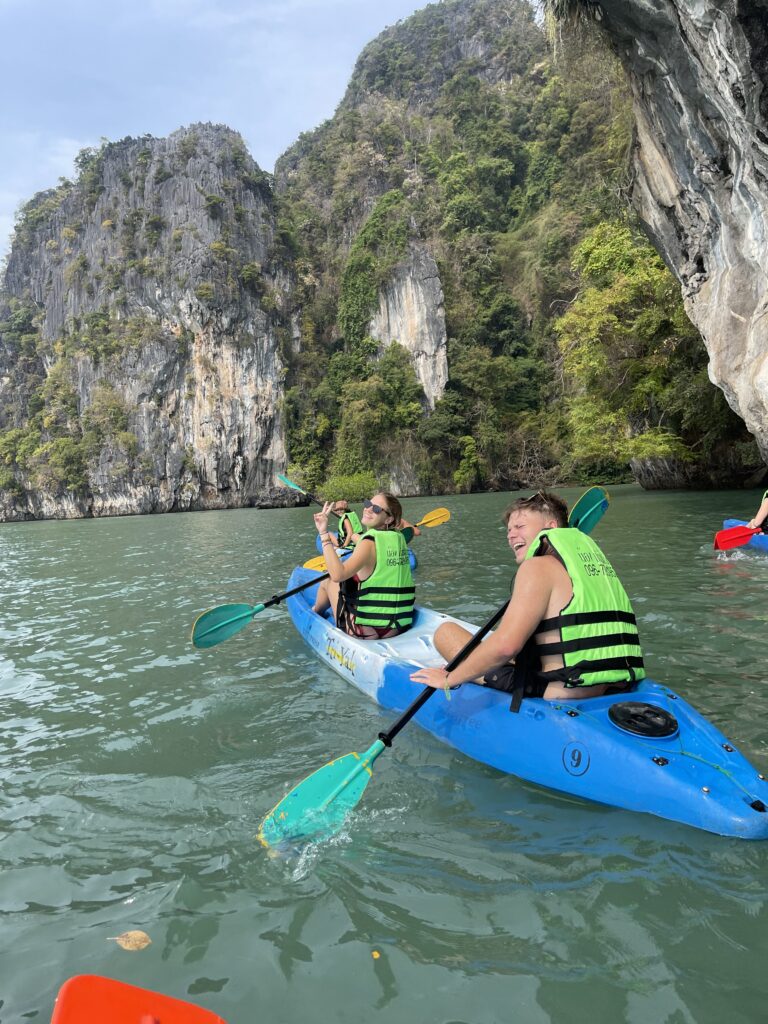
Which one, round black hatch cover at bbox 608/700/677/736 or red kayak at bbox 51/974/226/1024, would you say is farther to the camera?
round black hatch cover at bbox 608/700/677/736

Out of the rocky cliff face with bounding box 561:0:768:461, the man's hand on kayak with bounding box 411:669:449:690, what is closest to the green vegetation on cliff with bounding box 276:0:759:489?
the rocky cliff face with bounding box 561:0:768:461

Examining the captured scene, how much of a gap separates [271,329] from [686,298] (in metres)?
34.7

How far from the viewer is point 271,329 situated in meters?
41.9

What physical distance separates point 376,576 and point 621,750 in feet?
7.16

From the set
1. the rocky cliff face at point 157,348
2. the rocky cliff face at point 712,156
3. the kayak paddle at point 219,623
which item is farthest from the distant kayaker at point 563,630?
the rocky cliff face at point 157,348

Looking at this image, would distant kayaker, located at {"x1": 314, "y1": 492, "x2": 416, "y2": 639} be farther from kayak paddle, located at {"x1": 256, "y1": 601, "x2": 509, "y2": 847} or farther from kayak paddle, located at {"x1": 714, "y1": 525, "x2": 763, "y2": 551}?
kayak paddle, located at {"x1": 714, "y1": 525, "x2": 763, "y2": 551}

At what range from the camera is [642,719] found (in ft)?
8.32

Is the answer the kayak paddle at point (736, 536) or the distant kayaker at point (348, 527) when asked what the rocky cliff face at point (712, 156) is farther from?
the distant kayaker at point (348, 527)

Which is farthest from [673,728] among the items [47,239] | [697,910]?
[47,239]

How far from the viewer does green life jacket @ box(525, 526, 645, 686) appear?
8.60 feet

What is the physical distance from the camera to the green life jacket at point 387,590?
426cm

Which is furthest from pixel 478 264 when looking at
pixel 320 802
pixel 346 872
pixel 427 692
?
pixel 346 872

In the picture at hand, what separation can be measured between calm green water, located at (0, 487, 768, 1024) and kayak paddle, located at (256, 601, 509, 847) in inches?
3.4

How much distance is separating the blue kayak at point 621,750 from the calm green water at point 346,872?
7 cm
